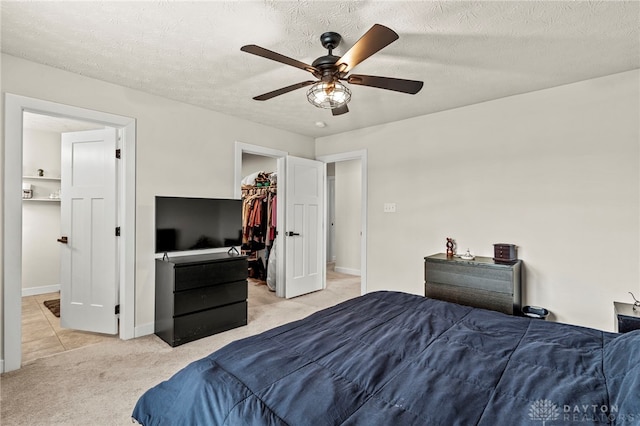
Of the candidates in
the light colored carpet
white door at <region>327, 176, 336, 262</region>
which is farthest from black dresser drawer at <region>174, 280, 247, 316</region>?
white door at <region>327, 176, 336, 262</region>

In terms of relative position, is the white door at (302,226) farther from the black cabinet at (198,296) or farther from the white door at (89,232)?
the white door at (89,232)

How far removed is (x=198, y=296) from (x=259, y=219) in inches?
97.2

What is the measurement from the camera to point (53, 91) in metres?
2.70

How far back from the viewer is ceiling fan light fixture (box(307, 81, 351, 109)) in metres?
2.11

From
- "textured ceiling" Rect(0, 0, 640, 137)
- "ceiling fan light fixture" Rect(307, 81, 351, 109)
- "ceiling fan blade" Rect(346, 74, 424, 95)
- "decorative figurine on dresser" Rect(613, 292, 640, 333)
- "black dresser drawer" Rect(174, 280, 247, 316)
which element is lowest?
"black dresser drawer" Rect(174, 280, 247, 316)

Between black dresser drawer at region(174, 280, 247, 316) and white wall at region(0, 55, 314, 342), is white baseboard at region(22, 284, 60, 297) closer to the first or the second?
white wall at region(0, 55, 314, 342)

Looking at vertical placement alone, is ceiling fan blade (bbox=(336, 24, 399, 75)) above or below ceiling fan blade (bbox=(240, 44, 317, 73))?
above

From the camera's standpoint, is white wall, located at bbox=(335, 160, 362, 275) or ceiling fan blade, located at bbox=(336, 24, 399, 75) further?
white wall, located at bbox=(335, 160, 362, 275)

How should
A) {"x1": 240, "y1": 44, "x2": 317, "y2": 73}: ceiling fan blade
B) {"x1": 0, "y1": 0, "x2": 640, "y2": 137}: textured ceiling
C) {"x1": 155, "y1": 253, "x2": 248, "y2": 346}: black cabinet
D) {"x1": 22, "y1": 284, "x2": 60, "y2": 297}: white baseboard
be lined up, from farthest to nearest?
{"x1": 22, "y1": 284, "x2": 60, "y2": 297}: white baseboard → {"x1": 155, "y1": 253, "x2": 248, "y2": 346}: black cabinet → {"x1": 0, "y1": 0, "x2": 640, "y2": 137}: textured ceiling → {"x1": 240, "y1": 44, "x2": 317, "y2": 73}: ceiling fan blade

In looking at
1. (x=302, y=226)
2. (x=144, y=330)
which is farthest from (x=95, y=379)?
(x=302, y=226)

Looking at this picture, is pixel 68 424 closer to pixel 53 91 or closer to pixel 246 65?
pixel 53 91

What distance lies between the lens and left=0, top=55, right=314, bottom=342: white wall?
267 cm

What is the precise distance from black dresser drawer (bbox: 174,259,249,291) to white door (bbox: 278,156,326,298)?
3.95 feet

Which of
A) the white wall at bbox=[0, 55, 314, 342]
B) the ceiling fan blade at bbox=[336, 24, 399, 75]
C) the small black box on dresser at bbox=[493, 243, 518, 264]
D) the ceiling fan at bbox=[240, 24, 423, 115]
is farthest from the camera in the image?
the small black box on dresser at bbox=[493, 243, 518, 264]
